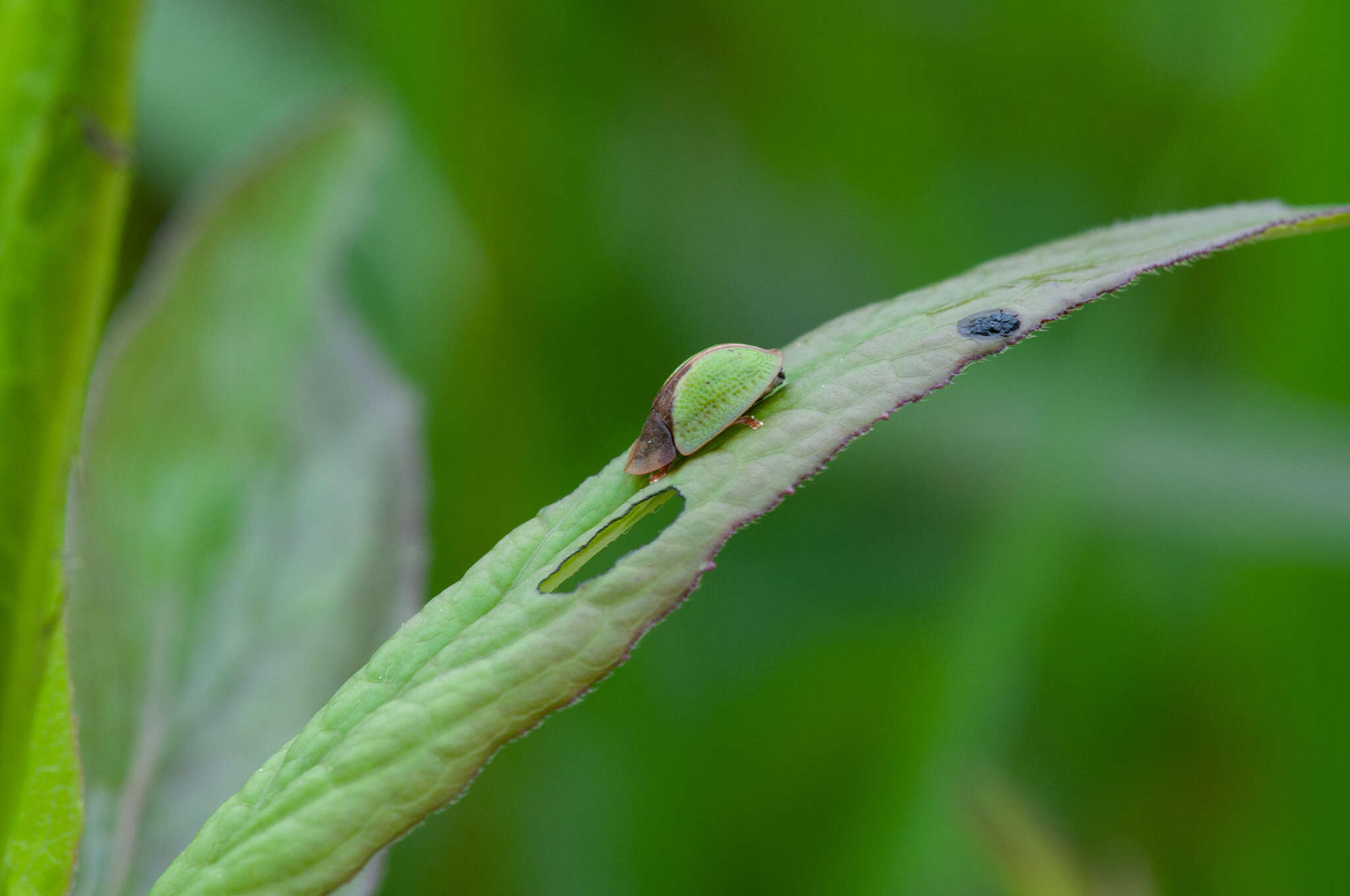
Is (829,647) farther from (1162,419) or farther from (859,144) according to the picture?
(859,144)

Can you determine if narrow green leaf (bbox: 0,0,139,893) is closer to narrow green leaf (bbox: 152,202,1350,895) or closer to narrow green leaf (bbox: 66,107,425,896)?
narrow green leaf (bbox: 152,202,1350,895)

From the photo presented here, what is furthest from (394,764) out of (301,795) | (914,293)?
(914,293)

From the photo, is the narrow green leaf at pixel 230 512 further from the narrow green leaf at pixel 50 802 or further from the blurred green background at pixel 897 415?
the blurred green background at pixel 897 415

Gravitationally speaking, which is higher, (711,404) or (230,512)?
(230,512)

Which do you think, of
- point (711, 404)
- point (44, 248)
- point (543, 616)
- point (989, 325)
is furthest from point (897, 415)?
point (44, 248)

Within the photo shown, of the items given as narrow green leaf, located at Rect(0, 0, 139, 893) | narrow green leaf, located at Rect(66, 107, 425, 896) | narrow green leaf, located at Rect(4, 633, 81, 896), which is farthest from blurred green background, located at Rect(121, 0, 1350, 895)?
narrow green leaf, located at Rect(0, 0, 139, 893)

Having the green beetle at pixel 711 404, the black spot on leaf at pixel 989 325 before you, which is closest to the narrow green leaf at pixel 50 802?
the green beetle at pixel 711 404

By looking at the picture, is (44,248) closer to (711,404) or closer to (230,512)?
(711,404)
